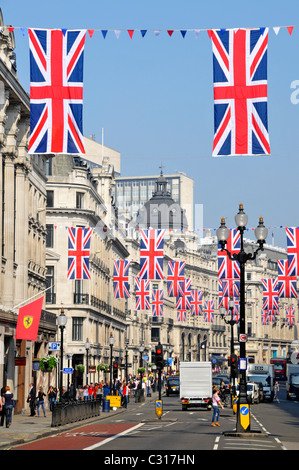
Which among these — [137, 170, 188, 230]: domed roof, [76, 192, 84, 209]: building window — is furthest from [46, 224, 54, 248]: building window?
[137, 170, 188, 230]: domed roof

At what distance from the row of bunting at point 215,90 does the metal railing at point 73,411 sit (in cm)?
1594

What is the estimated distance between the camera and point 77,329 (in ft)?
306

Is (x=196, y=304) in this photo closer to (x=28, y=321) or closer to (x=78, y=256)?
(x=78, y=256)

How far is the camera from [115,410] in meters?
66.4

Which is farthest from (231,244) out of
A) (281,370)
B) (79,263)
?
(281,370)

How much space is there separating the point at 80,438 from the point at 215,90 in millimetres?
14137

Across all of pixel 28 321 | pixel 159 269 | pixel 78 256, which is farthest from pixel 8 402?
pixel 159 269

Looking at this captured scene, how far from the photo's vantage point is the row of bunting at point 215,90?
105ft

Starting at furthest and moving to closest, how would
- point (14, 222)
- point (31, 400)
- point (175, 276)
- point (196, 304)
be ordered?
point (196, 304) < point (175, 276) < point (14, 222) < point (31, 400)

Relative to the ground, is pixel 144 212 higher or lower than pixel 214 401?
higher

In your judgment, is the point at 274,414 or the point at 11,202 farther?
the point at 274,414

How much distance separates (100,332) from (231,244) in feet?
124
